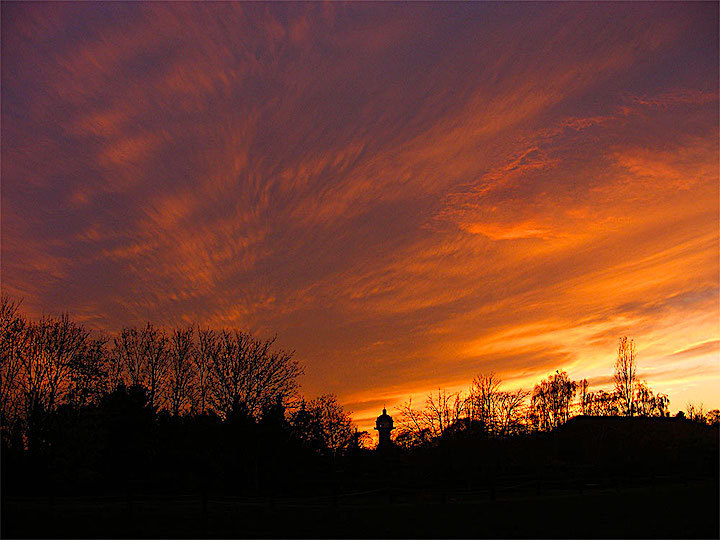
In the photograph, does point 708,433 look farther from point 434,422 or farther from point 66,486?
point 66,486

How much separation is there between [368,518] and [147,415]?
2913cm

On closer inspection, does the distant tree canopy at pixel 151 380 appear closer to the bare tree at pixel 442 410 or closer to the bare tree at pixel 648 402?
the bare tree at pixel 442 410

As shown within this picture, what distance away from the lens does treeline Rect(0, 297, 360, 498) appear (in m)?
41.6

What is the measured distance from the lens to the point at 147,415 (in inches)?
1870

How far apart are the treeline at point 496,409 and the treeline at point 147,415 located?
7.28m

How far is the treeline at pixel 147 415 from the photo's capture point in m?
41.6

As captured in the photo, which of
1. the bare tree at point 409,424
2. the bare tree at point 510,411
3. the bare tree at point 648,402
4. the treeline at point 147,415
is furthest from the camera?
the bare tree at point 648,402

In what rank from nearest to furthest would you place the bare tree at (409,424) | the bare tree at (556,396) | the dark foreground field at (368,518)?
the dark foreground field at (368,518) < the bare tree at (409,424) < the bare tree at (556,396)

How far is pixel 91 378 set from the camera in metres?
49.2

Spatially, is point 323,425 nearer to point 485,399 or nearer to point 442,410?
point 442,410

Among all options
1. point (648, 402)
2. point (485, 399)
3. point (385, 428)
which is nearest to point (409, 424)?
point (385, 428)

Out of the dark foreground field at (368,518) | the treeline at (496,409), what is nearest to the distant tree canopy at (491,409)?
the treeline at (496,409)

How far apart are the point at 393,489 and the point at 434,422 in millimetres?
22777

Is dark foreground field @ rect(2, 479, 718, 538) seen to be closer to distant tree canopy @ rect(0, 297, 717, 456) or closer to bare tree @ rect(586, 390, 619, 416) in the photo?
distant tree canopy @ rect(0, 297, 717, 456)
